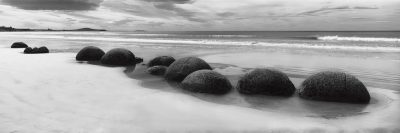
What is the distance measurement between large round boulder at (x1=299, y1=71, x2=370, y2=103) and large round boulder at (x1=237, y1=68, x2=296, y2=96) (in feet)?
1.64

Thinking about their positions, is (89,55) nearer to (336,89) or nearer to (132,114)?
(132,114)

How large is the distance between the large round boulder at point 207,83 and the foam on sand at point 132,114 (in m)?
0.58

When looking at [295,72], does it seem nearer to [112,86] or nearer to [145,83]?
[145,83]

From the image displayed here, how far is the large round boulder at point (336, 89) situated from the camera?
6.07m

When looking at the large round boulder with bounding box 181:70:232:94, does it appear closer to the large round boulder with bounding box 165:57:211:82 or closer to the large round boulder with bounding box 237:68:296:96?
the large round boulder with bounding box 237:68:296:96

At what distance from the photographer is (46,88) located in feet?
22.7

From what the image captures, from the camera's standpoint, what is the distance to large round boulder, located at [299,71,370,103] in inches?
239

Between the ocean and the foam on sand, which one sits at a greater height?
the ocean

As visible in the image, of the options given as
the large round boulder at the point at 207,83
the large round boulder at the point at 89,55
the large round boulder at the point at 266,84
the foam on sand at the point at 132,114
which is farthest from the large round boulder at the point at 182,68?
the large round boulder at the point at 89,55

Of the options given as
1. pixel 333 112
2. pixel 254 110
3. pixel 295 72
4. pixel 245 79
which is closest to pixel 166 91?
pixel 245 79

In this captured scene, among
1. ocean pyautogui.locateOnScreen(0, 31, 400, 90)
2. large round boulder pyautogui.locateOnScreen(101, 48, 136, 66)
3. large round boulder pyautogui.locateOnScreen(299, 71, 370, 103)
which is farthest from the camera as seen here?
large round boulder pyautogui.locateOnScreen(101, 48, 136, 66)

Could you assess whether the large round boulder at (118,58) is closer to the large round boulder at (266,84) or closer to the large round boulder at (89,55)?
the large round boulder at (89,55)

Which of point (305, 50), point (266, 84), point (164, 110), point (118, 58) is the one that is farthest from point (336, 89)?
point (305, 50)

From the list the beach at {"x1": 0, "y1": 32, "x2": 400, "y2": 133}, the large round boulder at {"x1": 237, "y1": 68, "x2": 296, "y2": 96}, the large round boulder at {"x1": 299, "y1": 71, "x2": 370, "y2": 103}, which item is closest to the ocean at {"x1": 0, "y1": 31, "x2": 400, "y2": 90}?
the large round boulder at {"x1": 299, "y1": 71, "x2": 370, "y2": 103}
